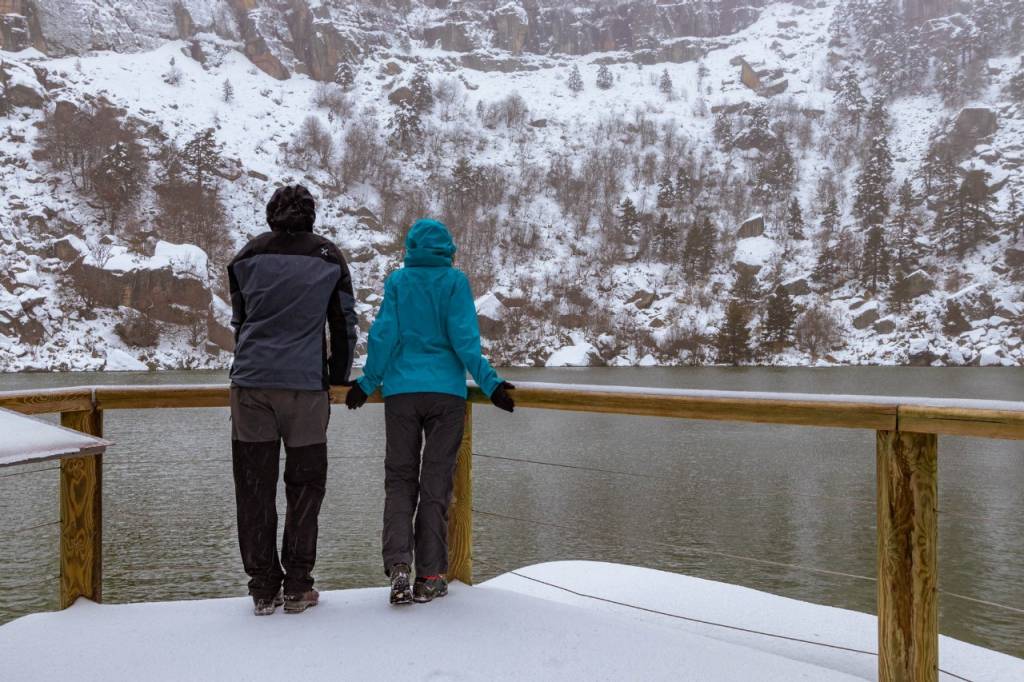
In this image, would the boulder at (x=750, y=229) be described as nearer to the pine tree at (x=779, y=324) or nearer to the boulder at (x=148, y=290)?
the pine tree at (x=779, y=324)

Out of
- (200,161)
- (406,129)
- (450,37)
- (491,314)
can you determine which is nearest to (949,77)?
(450,37)

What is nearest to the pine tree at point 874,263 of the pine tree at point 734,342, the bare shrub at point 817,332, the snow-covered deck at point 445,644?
the bare shrub at point 817,332

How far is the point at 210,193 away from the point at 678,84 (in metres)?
68.3

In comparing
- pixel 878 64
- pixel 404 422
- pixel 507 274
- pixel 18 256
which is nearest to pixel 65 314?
pixel 18 256

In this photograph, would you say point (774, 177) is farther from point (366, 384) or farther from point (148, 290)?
point (366, 384)

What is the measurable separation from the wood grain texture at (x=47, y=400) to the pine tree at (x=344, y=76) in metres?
105

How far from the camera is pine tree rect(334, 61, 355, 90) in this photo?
99.6 meters

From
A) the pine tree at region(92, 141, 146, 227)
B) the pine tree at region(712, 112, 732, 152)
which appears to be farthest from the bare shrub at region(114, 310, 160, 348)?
the pine tree at region(712, 112, 732, 152)

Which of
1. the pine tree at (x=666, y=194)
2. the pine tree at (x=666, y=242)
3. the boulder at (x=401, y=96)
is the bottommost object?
the pine tree at (x=666, y=242)

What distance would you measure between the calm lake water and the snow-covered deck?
4.46ft

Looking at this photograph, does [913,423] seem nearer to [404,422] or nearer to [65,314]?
[404,422]

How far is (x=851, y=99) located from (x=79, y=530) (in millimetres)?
109339

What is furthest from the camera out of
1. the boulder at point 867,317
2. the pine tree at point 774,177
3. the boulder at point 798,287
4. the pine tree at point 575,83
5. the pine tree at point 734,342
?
the pine tree at point 575,83

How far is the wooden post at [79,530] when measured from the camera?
2.76 m
